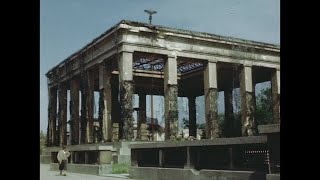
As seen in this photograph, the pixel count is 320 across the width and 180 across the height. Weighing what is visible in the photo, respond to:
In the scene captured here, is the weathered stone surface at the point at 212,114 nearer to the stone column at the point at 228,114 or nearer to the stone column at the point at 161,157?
the stone column at the point at 228,114

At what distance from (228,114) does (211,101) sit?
9436mm

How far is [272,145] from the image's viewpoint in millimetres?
9945

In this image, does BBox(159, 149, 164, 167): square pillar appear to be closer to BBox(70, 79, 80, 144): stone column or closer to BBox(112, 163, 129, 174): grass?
BBox(112, 163, 129, 174): grass

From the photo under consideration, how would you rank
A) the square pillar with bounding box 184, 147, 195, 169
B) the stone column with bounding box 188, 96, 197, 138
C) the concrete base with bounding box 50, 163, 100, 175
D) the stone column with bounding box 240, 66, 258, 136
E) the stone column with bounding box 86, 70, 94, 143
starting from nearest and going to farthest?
the square pillar with bounding box 184, 147, 195, 169 → the concrete base with bounding box 50, 163, 100, 175 → the stone column with bounding box 240, 66, 258, 136 → the stone column with bounding box 86, 70, 94, 143 → the stone column with bounding box 188, 96, 197, 138

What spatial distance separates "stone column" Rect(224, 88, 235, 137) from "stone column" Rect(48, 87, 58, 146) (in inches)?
665

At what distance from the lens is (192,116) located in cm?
4581

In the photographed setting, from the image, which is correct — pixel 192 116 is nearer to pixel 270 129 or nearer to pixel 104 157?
pixel 104 157

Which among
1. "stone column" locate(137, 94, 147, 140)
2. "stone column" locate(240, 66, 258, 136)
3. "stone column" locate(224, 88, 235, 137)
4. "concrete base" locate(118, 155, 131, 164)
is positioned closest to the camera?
"concrete base" locate(118, 155, 131, 164)

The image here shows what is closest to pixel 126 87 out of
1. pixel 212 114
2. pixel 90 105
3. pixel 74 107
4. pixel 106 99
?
pixel 106 99

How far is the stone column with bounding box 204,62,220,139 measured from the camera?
31.8m

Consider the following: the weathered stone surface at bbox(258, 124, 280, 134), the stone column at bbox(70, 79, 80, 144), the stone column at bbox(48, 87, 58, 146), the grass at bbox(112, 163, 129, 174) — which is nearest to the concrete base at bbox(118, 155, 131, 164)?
the grass at bbox(112, 163, 129, 174)
